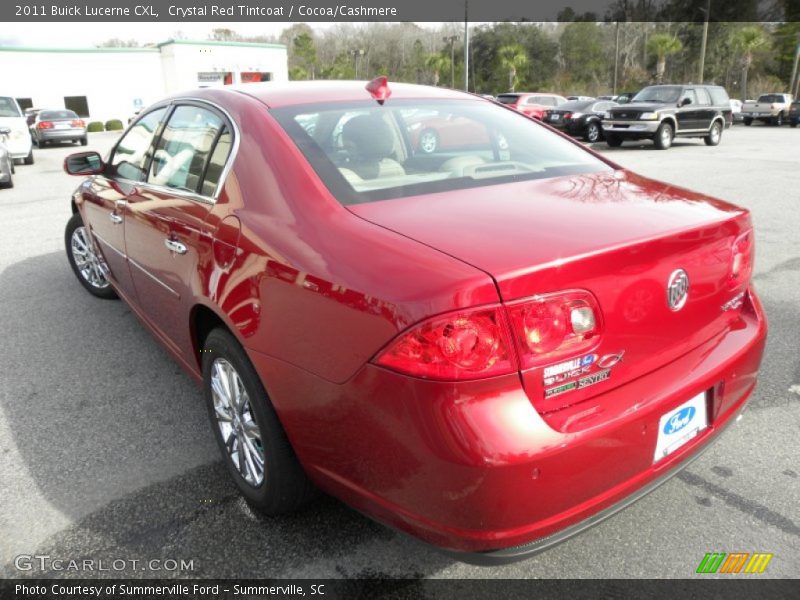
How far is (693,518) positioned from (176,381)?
9.01ft

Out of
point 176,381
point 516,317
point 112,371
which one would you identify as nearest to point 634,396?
point 516,317

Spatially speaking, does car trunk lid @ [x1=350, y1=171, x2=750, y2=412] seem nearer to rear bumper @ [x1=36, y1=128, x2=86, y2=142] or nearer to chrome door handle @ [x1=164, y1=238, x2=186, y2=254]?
chrome door handle @ [x1=164, y1=238, x2=186, y2=254]

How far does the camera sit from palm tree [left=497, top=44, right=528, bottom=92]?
5954 centimetres

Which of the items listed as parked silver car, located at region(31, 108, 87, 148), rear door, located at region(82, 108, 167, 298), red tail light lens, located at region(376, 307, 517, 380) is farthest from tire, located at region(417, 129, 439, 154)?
parked silver car, located at region(31, 108, 87, 148)

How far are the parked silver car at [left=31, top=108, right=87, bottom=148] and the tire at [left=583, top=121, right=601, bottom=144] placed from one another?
64.7 feet

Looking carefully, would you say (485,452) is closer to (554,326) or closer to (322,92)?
(554,326)

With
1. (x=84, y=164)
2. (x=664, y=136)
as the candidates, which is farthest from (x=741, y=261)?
(x=664, y=136)

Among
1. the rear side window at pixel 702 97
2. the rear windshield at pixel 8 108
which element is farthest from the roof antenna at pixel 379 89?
the rear side window at pixel 702 97

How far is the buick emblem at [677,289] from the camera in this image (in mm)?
1891

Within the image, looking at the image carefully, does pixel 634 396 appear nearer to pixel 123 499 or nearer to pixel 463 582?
pixel 463 582

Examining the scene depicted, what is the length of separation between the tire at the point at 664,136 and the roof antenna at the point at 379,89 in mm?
17277

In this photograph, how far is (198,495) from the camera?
2.60 meters

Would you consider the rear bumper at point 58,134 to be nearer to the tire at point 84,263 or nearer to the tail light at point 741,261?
the tire at point 84,263

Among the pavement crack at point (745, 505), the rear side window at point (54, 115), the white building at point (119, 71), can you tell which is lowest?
the pavement crack at point (745, 505)
